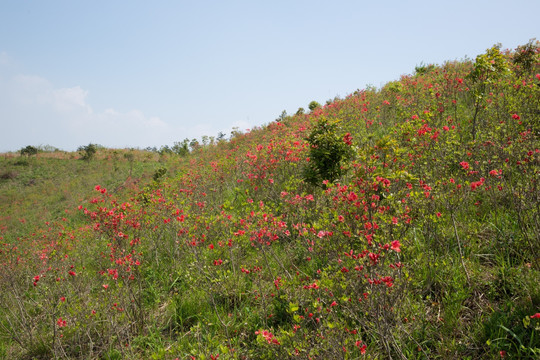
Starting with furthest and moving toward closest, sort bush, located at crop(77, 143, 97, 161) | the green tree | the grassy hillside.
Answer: bush, located at crop(77, 143, 97, 161), the green tree, the grassy hillside

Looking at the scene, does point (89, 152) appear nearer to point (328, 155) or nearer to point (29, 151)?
point (29, 151)

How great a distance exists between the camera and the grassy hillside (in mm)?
2469

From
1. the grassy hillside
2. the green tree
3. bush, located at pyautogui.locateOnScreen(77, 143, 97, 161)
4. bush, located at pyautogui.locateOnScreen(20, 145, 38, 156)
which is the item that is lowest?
the grassy hillside

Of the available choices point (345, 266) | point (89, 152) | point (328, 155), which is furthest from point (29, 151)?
point (345, 266)

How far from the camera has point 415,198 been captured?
9.77 feet

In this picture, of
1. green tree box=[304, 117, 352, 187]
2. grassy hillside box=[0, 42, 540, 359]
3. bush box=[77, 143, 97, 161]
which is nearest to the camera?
grassy hillside box=[0, 42, 540, 359]

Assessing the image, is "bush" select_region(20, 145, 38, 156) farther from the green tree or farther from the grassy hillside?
the green tree

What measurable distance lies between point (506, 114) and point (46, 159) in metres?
30.3

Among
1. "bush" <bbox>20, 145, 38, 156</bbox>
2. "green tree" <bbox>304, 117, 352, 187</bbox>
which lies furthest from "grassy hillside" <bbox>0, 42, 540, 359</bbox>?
"bush" <bbox>20, 145, 38, 156</bbox>

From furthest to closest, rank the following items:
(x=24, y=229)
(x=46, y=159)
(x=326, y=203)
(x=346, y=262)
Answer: (x=46, y=159), (x=24, y=229), (x=326, y=203), (x=346, y=262)

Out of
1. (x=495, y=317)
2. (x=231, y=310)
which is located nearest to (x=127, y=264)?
(x=231, y=310)

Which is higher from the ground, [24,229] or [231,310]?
[24,229]

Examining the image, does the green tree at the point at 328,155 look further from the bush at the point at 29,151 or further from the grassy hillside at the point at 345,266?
the bush at the point at 29,151

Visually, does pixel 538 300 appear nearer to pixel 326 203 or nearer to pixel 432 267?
pixel 432 267
